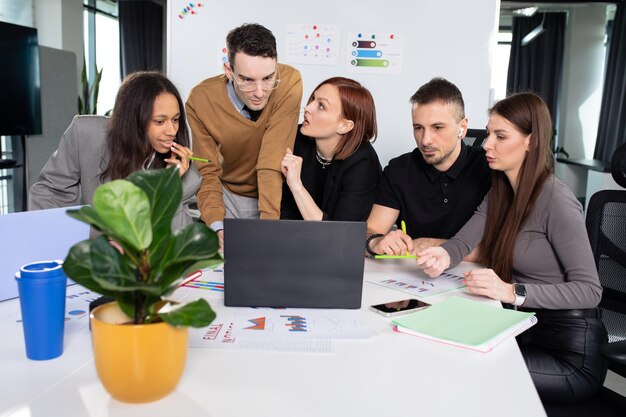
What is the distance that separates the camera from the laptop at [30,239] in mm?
1192

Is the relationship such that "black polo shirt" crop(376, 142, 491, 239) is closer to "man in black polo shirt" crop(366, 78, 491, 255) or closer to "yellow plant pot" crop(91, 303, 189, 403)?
"man in black polo shirt" crop(366, 78, 491, 255)

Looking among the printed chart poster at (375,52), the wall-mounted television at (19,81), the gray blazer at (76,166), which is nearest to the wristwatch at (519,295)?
the gray blazer at (76,166)

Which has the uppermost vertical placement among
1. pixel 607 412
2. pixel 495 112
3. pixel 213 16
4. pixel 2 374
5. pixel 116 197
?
pixel 213 16

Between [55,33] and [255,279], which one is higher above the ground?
[55,33]

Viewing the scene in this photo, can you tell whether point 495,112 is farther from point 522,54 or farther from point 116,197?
point 522,54

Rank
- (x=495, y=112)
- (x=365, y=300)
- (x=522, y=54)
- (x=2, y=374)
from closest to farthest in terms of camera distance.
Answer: (x=2, y=374) < (x=365, y=300) < (x=495, y=112) < (x=522, y=54)

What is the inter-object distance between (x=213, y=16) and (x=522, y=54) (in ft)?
19.5

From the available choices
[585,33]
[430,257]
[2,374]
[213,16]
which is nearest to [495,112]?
[430,257]

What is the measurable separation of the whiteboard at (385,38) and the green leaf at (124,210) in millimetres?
2781

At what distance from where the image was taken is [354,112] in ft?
7.01

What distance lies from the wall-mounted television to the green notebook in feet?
12.8

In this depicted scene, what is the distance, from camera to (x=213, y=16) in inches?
135

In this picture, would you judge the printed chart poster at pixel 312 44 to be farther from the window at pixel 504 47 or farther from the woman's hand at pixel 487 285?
the window at pixel 504 47

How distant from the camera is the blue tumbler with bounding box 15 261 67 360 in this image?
91cm
